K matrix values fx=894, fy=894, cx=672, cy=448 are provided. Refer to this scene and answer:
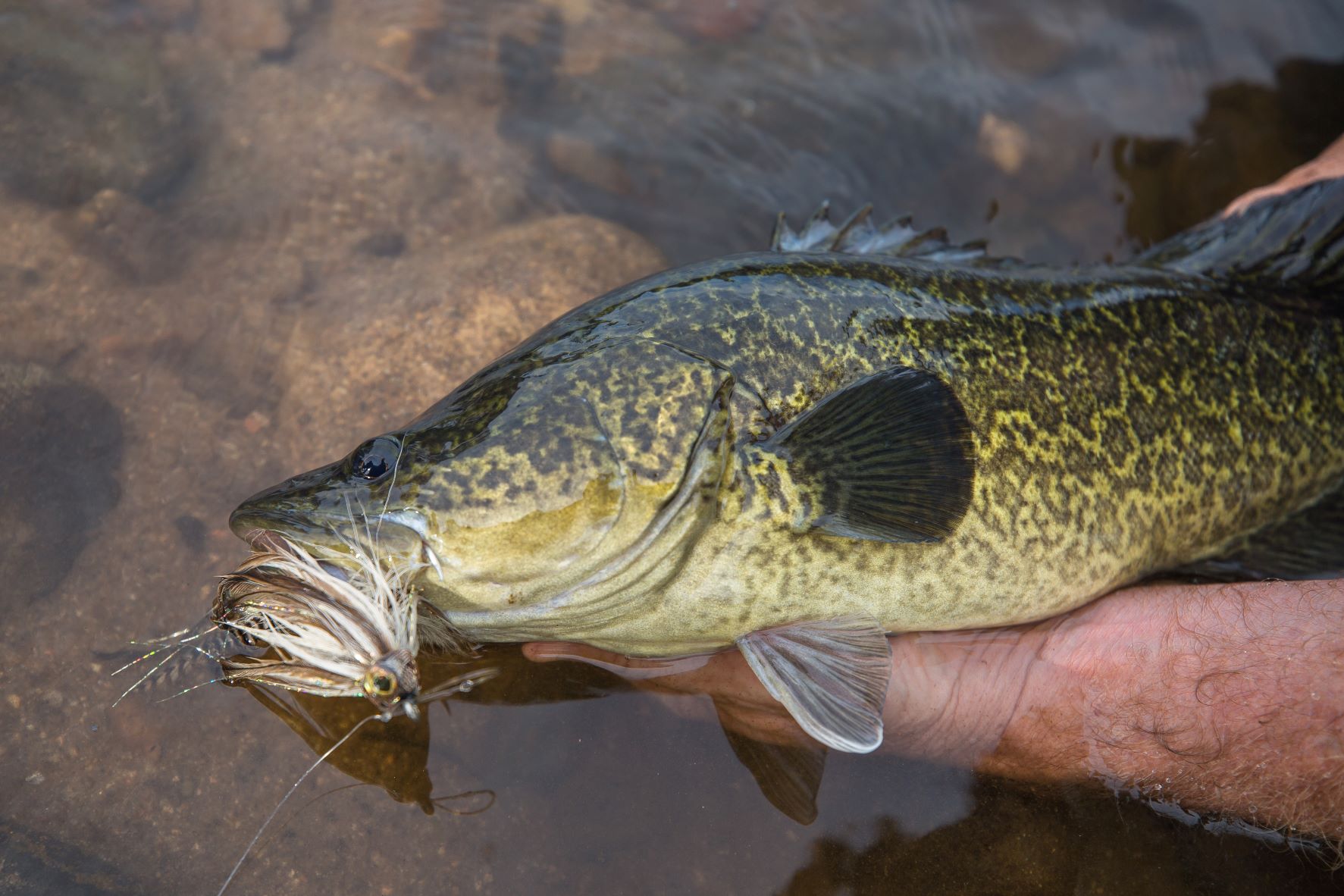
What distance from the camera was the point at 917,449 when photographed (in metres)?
2.89

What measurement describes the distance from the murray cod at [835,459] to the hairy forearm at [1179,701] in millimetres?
198

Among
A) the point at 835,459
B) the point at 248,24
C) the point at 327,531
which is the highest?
the point at 835,459

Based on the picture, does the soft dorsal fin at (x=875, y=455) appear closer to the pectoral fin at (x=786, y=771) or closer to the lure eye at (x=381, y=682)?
the pectoral fin at (x=786, y=771)

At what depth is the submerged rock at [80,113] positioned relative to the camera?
4.59 meters

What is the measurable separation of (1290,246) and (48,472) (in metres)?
5.35

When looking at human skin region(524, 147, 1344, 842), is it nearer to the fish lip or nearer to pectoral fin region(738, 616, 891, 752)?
pectoral fin region(738, 616, 891, 752)

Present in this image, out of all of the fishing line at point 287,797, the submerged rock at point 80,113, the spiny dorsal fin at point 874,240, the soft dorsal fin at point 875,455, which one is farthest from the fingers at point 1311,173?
the submerged rock at point 80,113

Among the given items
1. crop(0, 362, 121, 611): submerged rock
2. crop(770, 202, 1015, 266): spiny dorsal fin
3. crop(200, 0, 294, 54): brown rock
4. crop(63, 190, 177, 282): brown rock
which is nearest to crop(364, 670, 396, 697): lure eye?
crop(0, 362, 121, 611): submerged rock

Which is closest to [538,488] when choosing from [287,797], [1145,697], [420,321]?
[287,797]

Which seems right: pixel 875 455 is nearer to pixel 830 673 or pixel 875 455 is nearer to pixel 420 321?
pixel 830 673

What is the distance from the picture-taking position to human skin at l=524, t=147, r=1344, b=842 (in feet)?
10.0

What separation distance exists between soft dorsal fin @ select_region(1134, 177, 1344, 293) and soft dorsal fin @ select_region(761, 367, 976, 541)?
1.82 meters

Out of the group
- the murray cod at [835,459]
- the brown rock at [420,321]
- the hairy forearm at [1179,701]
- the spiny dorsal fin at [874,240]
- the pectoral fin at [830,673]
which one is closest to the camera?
the murray cod at [835,459]

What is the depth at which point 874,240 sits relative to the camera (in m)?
3.76
